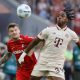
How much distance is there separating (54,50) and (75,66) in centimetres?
895

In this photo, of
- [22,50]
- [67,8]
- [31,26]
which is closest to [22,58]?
[22,50]

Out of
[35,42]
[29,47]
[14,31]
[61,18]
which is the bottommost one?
[29,47]

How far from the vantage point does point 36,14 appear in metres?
22.9

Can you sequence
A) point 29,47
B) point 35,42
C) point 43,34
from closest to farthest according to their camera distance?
point 43,34 → point 35,42 → point 29,47

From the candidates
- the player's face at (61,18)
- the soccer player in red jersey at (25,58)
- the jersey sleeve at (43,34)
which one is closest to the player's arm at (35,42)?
the jersey sleeve at (43,34)

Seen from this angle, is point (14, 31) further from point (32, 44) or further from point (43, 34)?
point (43, 34)

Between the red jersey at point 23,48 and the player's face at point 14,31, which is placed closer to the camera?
the player's face at point 14,31

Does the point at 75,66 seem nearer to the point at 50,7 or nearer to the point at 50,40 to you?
the point at 50,7

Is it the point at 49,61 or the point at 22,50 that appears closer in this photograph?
the point at 49,61

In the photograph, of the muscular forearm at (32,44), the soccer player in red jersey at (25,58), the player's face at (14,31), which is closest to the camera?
the muscular forearm at (32,44)

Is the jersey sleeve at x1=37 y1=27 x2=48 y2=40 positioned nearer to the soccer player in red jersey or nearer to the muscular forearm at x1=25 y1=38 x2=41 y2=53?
the muscular forearm at x1=25 y1=38 x2=41 y2=53

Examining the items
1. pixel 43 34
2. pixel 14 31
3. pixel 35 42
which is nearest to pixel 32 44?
pixel 35 42

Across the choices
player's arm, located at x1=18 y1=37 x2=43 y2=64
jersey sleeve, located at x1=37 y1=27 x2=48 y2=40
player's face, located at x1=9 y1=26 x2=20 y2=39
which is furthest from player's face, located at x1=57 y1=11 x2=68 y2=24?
player's face, located at x1=9 y1=26 x2=20 y2=39

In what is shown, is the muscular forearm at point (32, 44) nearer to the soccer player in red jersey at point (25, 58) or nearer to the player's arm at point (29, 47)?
the player's arm at point (29, 47)
